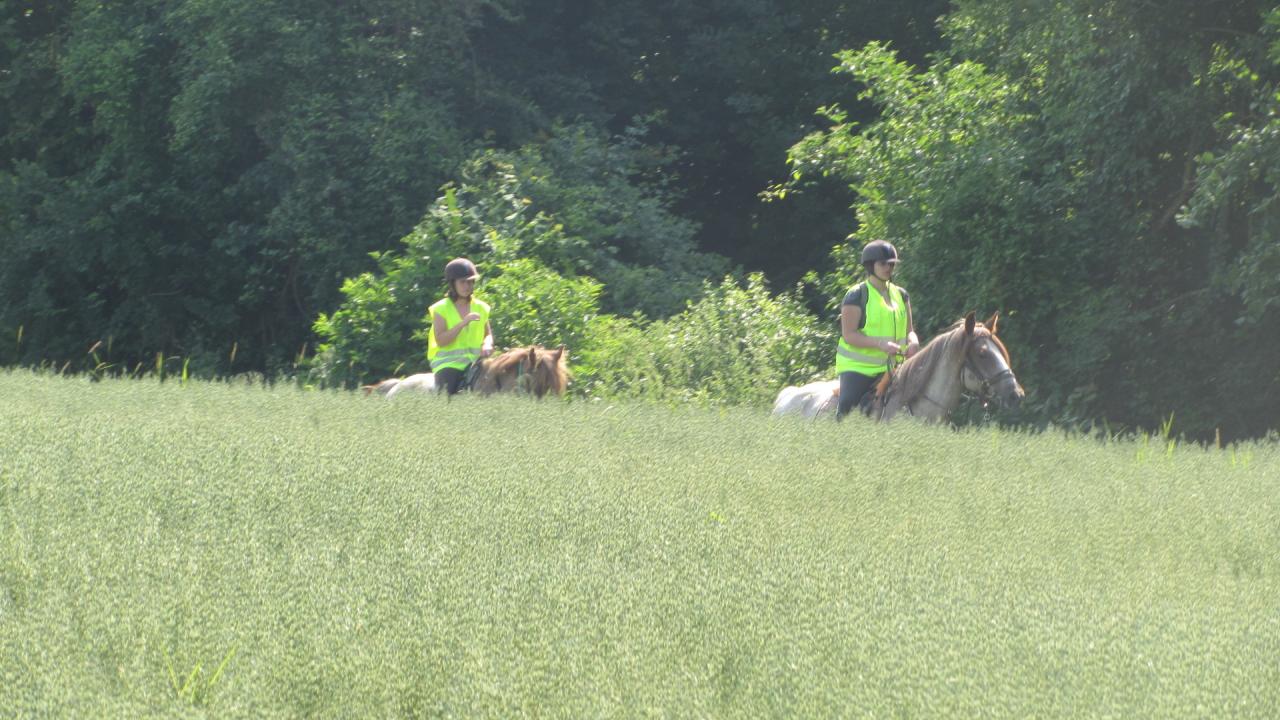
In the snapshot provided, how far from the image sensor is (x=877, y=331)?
13.3m

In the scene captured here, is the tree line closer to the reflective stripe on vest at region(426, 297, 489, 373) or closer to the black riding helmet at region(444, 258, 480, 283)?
the reflective stripe on vest at region(426, 297, 489, 373)

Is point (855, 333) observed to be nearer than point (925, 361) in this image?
No

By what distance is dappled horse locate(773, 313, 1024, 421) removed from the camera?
41.0ft

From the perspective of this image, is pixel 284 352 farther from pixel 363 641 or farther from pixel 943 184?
pixel 363 641

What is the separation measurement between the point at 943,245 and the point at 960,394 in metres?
8.64

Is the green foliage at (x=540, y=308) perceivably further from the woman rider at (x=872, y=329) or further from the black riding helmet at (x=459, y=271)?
the woman rider at (x=872, y=329)

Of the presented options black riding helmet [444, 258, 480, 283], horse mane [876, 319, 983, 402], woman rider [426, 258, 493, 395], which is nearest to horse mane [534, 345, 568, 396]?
woman rider [426, 258, 493, 395]

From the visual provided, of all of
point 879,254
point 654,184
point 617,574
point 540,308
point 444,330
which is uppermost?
point 654,184

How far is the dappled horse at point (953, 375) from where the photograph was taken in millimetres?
12484

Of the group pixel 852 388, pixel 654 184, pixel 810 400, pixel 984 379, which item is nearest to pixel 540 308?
pixel 810 400

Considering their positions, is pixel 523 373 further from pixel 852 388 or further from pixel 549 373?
pixel 852 388

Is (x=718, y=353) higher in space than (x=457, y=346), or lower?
higher

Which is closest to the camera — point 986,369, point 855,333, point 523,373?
point 986,369

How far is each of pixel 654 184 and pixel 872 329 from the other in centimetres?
1966
